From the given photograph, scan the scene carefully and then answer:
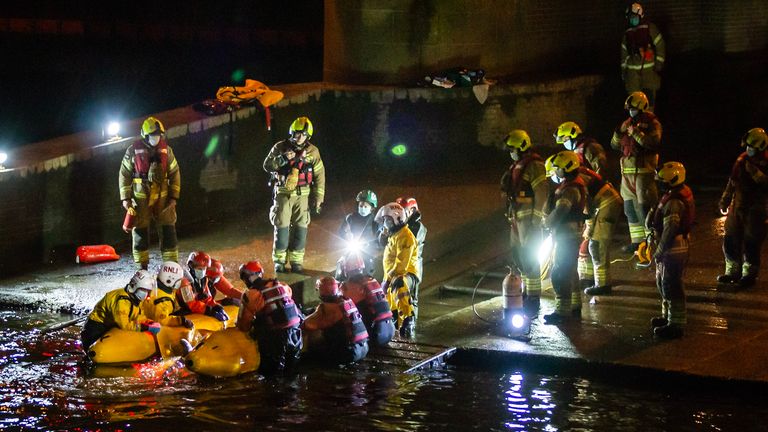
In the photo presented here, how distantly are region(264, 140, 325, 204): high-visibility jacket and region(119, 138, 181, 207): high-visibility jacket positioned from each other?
124 cm

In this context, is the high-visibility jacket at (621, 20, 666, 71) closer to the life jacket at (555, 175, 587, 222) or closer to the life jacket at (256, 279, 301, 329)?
the life jacket at (555, 175, 587, 222)

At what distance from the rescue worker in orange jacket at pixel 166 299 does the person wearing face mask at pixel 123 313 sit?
0.79 ft

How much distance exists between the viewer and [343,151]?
1848cm

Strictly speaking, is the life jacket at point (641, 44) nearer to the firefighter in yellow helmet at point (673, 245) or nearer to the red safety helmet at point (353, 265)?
the firefighter in yellow helmet at point (673, 245)

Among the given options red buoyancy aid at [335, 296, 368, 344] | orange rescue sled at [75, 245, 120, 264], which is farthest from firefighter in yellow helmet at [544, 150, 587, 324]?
orange rescue sled at [75, 245, 120, 264]

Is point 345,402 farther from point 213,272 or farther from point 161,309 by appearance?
point 213,272

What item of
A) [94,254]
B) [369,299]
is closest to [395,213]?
[369,299]

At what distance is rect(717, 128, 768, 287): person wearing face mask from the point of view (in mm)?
12828

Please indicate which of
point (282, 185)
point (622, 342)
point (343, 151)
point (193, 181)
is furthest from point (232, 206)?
point (622, 342)

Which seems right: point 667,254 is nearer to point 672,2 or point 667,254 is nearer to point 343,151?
point 343,151

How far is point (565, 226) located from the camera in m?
12.1

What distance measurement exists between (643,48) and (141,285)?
8917 mm

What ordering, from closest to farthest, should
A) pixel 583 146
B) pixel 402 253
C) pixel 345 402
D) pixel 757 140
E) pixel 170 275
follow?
1. pixel 345 402
2. pixel 170 275
3. pixel 402 253
4. pixel 757 140
5. pixel 583 146

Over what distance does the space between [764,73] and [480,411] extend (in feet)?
42.6
